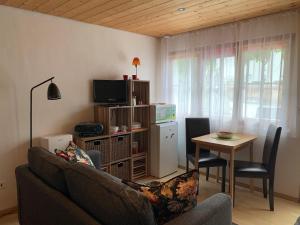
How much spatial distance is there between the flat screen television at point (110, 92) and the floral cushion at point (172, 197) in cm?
220

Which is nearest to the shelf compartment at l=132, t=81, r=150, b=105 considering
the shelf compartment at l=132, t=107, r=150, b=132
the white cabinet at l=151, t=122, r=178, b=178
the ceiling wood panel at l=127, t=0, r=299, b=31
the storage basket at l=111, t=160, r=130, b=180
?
the shelf compartment at l=132, t=107, r=150, b=132

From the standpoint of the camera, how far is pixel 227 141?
2.90 meters

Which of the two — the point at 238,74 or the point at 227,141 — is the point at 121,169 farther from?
the point at 238,74

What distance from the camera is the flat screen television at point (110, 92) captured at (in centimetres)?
339

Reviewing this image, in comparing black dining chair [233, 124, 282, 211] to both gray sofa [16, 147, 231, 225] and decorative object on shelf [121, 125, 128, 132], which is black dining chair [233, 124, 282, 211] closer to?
gray sofa [16, 147, 231, 225]

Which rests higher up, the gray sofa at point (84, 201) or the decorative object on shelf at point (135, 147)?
the gray sofa at point (84, 201)

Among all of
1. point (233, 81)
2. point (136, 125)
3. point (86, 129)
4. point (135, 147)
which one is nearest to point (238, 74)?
point (233, 81)

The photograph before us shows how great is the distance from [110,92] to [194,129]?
1371 mm

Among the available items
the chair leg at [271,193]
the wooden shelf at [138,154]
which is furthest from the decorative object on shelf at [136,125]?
the chair leg at [271,193]

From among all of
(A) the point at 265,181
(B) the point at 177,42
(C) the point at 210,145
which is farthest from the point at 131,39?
(A) the point at 265,181

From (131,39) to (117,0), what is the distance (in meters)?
1.43

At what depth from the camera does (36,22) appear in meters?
2.84

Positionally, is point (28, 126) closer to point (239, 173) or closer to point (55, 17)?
point (55, 17)

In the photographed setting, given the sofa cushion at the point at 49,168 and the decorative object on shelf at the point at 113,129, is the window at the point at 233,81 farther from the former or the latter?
the sofa cushion at the point at 49,168
